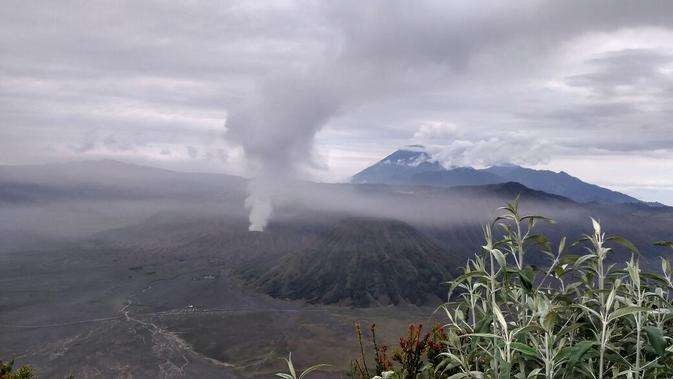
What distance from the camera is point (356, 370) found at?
21.3ft

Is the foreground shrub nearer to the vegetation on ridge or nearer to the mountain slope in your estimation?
the vegetation on ridge

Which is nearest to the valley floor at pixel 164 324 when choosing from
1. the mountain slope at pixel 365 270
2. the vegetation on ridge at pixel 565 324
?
the mountain slope at pixel 365 270

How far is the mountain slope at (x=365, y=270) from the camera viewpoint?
122 m

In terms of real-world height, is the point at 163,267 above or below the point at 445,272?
below

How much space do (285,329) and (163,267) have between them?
258ft

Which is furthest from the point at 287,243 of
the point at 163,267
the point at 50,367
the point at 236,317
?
the point at 50,367

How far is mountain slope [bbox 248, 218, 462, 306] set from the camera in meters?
122

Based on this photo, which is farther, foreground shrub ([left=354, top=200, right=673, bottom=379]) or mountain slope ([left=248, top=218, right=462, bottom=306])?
mountain slope ([left=248, top=218, right=462, bottom=306])

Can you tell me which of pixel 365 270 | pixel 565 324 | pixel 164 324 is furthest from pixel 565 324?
pixel 365 270

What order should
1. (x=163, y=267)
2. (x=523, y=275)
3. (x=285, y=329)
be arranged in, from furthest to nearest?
(x=163, y=267), (x=285, y=329), (x=523, y=275)

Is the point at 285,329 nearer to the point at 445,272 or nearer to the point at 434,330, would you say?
the point at 445,272

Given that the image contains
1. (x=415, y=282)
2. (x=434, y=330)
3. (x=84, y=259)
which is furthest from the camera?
(x=84, y=259)

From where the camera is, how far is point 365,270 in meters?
136

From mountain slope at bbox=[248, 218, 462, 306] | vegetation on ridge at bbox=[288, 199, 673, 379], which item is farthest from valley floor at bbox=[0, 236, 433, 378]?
vegetation on ridge at bbox=[288, 199, 673, 379]
